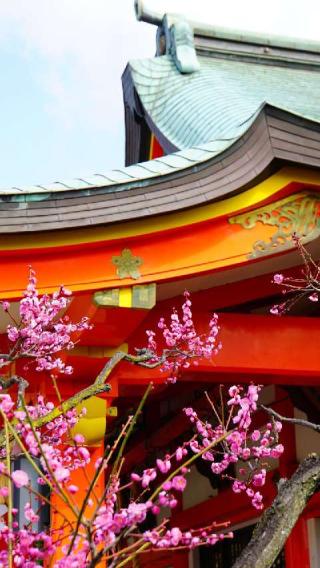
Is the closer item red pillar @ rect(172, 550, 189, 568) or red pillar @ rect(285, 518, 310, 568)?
red pillar @ rect(285, 518, 310, 568)

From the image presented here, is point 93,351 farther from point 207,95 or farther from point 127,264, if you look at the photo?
point 207,95

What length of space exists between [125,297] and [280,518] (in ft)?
8.86

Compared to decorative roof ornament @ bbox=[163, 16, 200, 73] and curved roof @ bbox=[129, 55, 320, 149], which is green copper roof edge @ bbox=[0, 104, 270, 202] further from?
decorative roof ornament @ bbox=[163, 16, 200, 73]

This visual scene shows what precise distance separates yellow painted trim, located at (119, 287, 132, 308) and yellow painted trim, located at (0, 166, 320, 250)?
0.33 m

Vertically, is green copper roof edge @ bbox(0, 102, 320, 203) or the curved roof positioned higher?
the curved roof

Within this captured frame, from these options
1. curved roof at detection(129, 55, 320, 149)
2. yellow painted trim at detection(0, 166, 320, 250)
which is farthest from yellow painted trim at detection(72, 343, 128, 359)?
curved roof at detection(129, 55, 320, 149)

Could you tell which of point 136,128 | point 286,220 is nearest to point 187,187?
point 286,220

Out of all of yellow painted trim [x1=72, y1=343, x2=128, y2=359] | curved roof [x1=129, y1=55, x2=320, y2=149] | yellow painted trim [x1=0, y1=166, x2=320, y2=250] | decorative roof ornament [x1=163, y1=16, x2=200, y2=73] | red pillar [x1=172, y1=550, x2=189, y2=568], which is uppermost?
decorative roof ornament [x1=163, y1=16, x2=200, y2=73]

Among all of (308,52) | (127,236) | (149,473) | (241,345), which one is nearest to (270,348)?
(241,345)

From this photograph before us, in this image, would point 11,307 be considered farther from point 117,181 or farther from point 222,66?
point 222,66

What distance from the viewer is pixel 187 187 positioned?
5.56 meters

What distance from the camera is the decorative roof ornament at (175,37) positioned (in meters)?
9.96

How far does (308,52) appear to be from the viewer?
1227 cm

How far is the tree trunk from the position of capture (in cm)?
285
